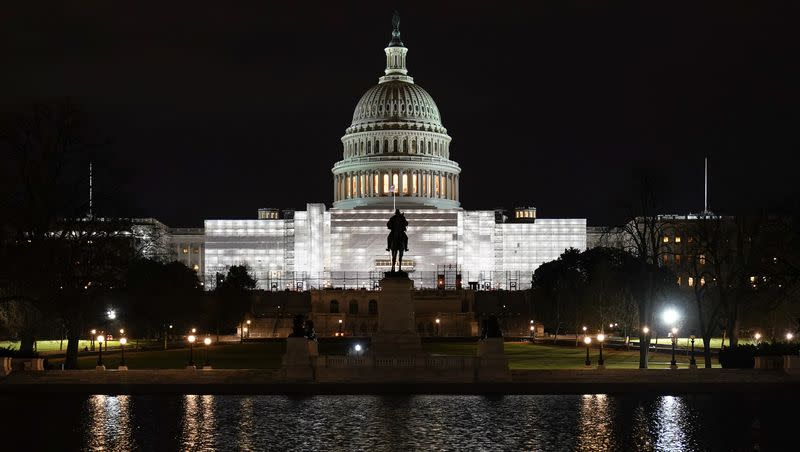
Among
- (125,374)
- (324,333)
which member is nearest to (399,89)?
(324,333)

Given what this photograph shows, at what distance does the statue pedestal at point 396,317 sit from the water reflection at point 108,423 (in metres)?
13.2

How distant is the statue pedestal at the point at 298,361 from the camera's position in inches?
1911

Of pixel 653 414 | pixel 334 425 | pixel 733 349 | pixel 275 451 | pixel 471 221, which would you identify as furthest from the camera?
pixel 471 221

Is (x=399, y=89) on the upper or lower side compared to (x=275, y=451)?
upper

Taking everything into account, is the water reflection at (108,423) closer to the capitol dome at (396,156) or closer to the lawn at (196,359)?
the lawn at (196,359)

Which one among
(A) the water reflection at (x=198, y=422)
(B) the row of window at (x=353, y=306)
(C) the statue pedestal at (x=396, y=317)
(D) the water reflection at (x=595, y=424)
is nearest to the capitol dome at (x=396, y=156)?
(B) the row of window at (x=353, y=306)

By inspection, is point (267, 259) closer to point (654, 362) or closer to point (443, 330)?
point (443, 330)

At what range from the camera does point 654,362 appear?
2483 inches

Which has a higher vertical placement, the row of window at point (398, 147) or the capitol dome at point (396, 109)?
the capitol dome at point (396, 109)

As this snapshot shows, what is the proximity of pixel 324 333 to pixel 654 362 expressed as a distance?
213 feet

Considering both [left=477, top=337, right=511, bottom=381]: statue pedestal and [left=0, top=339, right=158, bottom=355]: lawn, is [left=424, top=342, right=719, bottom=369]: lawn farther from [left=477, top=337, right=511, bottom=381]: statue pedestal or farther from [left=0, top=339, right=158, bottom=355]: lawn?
[left=0, top=339, right=158, bottom=355]: lawn

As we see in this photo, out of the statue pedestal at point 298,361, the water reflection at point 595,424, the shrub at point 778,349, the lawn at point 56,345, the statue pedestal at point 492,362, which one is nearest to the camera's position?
the water reflection at point 595,424

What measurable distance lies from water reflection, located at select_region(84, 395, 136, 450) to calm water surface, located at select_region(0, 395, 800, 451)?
0.10ft

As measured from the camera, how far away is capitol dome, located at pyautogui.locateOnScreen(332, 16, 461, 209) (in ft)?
613
